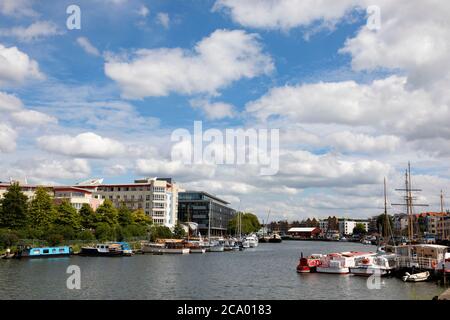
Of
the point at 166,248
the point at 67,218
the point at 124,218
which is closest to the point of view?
the point at 67,218

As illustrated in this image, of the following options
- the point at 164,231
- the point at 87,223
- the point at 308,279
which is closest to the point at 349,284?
the point at 308,279

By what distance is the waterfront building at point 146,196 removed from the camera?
601 ft

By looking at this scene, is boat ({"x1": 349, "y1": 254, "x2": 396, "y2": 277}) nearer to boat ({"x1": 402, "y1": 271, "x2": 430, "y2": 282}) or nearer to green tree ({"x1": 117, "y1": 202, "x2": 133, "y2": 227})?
boat ({"x1": 402, "y1": 271, "x2": 430, "y2": 282})

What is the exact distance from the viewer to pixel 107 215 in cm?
13138

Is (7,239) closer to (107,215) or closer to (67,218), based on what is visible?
(67,218)

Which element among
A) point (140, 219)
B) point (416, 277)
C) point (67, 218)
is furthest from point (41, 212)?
point (416, 277)

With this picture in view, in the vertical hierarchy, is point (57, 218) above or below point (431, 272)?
above

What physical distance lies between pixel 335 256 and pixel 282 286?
20031 millimetres

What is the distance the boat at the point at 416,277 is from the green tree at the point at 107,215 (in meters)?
86.6

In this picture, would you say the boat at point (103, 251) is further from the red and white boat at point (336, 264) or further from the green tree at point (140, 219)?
the green tree at point (140, 219)

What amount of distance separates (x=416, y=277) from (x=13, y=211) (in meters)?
81.0

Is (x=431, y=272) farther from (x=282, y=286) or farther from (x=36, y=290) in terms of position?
(x=36, y=290)

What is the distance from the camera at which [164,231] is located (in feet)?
510

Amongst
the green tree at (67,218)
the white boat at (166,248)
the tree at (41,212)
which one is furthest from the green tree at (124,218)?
the tree at (41,212)
